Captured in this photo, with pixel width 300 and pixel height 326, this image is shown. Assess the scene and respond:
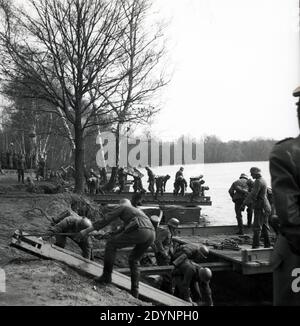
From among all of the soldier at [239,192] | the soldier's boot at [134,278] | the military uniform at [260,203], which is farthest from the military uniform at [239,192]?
the soldier's boot at [134,278]

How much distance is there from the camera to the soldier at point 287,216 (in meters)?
2.44

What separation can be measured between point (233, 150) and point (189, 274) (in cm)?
9170

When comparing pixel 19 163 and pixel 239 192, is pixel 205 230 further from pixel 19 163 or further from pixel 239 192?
pixel 19 163

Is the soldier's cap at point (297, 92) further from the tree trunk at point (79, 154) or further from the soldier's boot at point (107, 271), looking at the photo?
the tree trunk at point (79, 154)

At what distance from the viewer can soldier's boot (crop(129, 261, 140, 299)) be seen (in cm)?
728

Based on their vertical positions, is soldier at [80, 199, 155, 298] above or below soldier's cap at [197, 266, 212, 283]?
above

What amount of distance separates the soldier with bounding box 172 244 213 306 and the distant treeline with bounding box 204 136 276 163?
79035 mm

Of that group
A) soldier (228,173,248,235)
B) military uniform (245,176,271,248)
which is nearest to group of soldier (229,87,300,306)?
military uniform (245,176,271,248)

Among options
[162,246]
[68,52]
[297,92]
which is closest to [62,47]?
[68,52]

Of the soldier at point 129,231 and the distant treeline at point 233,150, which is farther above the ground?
the distant treeline at point 233,150

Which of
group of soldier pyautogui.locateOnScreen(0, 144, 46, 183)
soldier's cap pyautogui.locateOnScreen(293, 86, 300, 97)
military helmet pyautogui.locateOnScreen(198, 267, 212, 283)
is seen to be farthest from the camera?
group of soldier pyautogui.locateOnScreen(0, 144, 46, 183)

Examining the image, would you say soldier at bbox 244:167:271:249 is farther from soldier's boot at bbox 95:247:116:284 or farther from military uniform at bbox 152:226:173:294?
soldier's boot at bbox 95:247:116:284

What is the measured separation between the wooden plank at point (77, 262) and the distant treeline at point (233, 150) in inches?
3145
